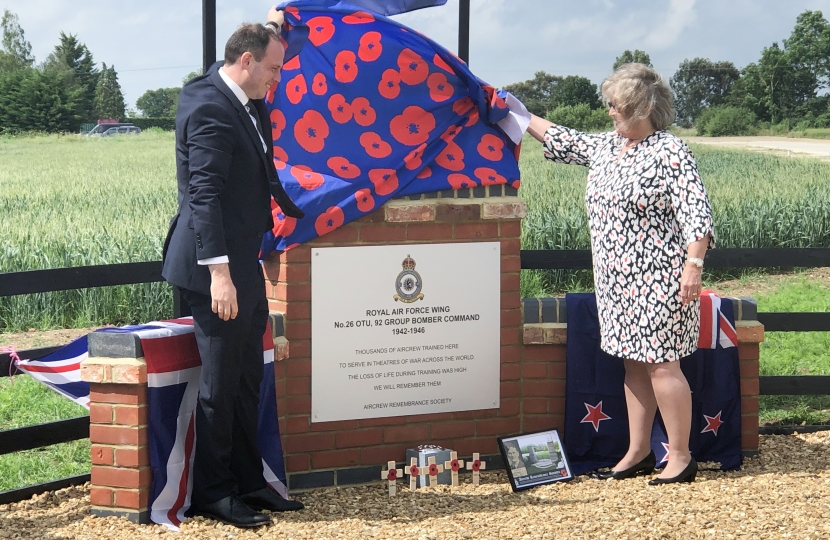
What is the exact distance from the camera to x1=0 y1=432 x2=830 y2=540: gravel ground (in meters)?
3.51

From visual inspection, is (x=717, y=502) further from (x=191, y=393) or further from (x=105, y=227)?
(x=105, y=227)

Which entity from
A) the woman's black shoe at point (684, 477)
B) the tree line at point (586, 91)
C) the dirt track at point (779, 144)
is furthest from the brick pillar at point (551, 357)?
the dirt track at point (779, 144)

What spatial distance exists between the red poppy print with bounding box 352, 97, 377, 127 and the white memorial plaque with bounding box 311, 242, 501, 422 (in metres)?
0.56

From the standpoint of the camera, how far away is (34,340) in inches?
246

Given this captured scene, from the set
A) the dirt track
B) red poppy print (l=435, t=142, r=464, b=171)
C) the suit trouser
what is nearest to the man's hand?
the suit trouser

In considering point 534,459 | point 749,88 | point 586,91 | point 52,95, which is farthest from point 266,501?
point 749,88

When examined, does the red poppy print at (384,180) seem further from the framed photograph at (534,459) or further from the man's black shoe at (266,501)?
the man's black shoe at (266,501)

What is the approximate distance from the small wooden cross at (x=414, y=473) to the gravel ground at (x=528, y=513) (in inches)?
2.0

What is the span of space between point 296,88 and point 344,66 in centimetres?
23

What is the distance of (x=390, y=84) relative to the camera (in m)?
4.16

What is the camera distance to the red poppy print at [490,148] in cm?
434

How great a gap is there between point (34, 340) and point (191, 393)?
2.98 meters

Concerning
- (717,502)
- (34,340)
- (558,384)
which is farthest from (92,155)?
(717,502)

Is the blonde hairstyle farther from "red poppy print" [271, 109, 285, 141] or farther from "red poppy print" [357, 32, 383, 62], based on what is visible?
"red poppy print" [271, 109, 285, 141]
